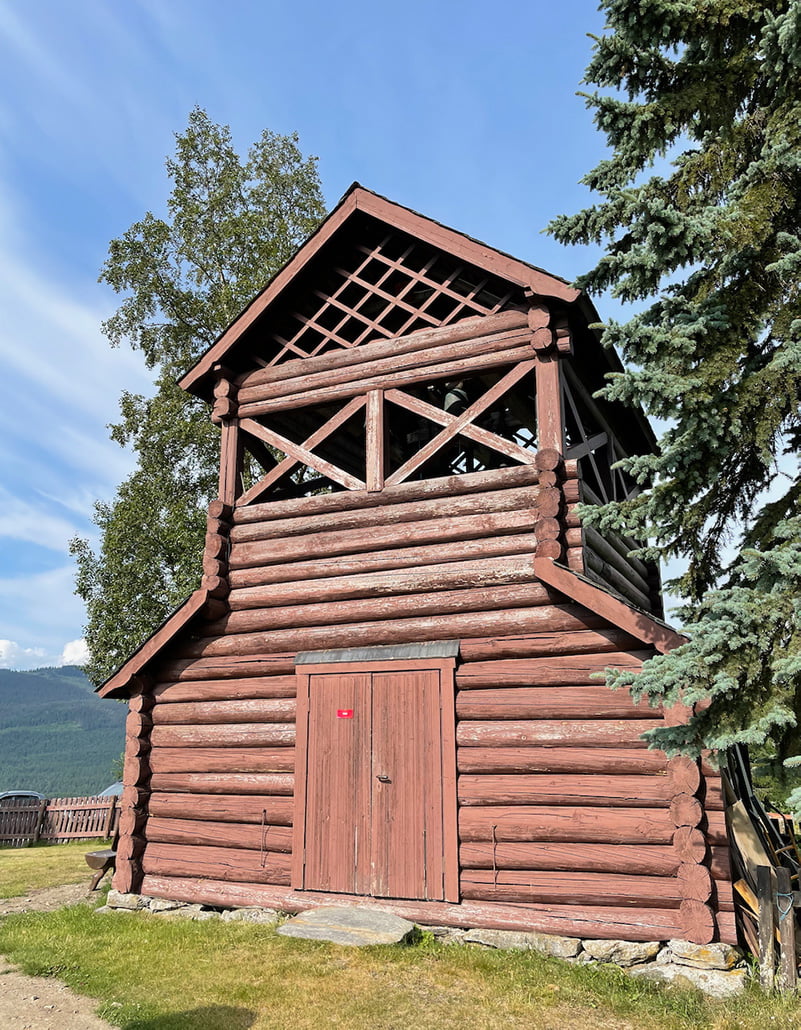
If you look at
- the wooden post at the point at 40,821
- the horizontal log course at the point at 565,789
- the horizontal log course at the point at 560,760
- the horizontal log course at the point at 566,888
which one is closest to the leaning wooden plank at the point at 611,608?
the horizontal log course at the point at 560,760

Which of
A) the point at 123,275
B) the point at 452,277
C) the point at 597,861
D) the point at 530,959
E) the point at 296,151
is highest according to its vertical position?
the point at 296,151

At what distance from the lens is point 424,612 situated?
10328 mm

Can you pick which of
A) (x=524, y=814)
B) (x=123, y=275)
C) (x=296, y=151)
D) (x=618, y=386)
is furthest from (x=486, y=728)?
(x=296, y=151)

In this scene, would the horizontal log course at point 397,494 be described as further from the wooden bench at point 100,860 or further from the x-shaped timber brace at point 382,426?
the wooden bench at point 100,860

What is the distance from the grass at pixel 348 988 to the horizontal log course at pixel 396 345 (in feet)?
25.2

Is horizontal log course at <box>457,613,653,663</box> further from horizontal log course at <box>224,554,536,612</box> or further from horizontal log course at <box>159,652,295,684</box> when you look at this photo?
horizontal log course at <box>159,652,295,684</box>

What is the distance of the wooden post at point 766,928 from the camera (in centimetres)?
740

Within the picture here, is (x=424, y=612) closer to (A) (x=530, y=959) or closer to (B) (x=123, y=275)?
(A) (x=530, y=959)

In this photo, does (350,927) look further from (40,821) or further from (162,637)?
(40,821)

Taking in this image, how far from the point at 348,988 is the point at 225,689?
4655 millimetres

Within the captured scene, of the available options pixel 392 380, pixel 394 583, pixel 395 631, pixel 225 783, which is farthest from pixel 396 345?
pixel 225 783

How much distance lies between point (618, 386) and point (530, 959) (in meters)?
5.97

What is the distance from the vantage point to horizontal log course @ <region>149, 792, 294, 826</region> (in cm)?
1050

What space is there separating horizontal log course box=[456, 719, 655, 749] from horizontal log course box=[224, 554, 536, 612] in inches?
67.5
